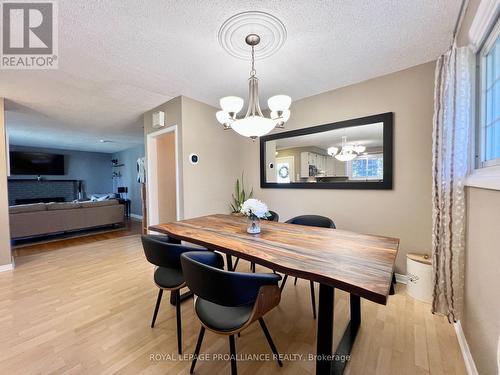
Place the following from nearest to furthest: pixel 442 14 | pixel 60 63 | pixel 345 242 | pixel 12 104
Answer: pixel 345 242 → pixel 442 14 → pixel 60 63 → pixel 12 104

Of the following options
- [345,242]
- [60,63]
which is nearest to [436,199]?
[345,242]

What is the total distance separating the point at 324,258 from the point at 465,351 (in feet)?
4.07

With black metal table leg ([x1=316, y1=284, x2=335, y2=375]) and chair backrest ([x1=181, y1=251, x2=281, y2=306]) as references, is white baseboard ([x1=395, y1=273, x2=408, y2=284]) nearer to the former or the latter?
black metal table leg ([x1=316, y1=284, x2=335, y2=375])

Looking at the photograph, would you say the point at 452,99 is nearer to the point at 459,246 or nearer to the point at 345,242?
the point at 459,246

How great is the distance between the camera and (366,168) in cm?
254

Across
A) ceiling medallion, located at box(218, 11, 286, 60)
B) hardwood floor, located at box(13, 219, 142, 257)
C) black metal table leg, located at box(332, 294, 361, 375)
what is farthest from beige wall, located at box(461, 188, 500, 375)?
hardwood floor, located at box(13, 219, 142, 257)

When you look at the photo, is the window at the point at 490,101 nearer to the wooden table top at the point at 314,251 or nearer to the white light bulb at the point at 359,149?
the wooden table top at the point at 314,251

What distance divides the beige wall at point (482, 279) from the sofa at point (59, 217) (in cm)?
615

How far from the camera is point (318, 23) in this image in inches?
62.8

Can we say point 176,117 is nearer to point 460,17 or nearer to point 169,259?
point 169,259

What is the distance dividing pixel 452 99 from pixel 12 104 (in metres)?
5.32

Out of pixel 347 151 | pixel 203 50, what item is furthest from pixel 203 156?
pixel 347 151

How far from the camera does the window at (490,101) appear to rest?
4.08 ft

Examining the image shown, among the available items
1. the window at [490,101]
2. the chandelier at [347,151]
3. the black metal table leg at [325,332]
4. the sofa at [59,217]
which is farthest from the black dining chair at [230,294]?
the sofa at [59,217]
